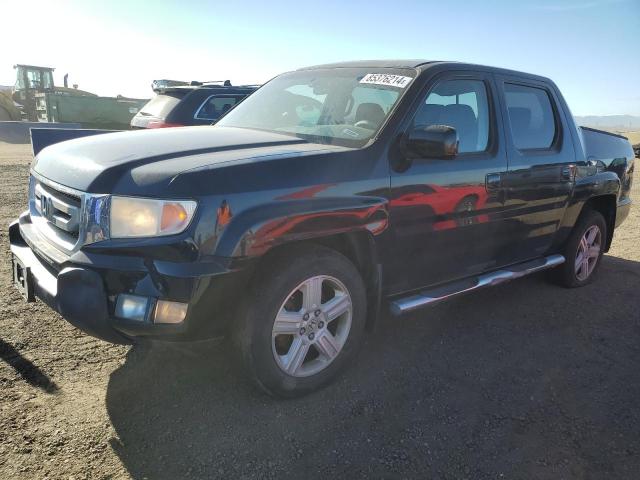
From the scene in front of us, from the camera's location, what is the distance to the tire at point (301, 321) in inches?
101

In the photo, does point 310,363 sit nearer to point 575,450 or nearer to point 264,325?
point 264,325

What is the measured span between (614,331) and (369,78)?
273 centimetres

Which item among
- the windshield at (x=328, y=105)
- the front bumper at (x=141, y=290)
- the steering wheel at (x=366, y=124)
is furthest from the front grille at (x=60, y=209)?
the steering wheel at (x=366, y=124)

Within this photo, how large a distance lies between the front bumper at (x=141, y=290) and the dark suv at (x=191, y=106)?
6.07 meters

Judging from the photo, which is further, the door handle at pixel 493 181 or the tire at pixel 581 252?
the tire at pixel 581 252

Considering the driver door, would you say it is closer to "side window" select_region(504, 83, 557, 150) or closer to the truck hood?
"side window" select_region(504, 83, 557, 150)

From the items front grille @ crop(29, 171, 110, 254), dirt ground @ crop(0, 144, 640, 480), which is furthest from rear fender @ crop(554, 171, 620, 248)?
front grille @ crop(29, 171, 110, 254)

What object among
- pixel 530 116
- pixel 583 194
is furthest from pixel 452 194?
pixel 583 194

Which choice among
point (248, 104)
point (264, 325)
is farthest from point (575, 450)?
point (248, 104)

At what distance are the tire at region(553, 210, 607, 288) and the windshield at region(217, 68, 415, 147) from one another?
2.50 meters

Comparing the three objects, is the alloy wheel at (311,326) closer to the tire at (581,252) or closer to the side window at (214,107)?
the tire at (581,252)

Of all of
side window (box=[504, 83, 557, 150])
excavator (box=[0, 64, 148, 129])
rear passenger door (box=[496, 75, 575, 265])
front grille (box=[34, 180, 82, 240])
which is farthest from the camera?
excavator (box=[0, 64, 148, 129])

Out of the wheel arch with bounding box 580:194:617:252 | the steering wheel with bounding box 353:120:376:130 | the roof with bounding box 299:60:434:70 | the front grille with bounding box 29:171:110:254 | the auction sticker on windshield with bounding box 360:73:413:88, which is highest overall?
the roof with bounding box 299:60:434:70

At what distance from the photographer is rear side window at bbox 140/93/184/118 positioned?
27.0ft
